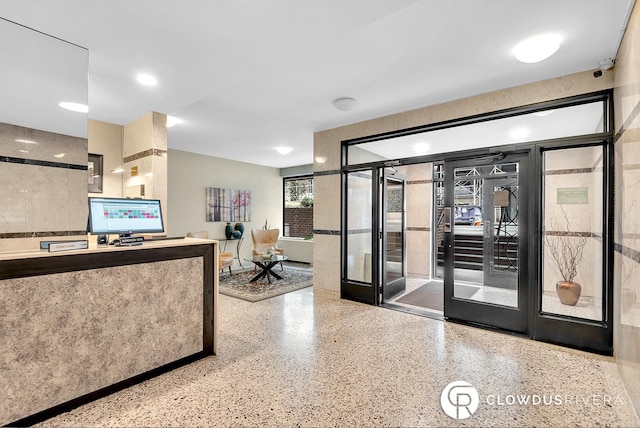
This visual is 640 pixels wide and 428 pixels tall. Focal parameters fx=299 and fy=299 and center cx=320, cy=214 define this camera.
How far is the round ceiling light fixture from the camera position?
363 cm

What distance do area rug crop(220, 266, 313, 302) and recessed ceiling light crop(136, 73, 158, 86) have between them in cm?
311

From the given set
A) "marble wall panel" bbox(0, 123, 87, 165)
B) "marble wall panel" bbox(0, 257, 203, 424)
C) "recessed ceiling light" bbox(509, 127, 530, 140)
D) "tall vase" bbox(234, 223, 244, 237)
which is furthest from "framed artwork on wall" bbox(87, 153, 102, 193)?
"recessed ceiling light" bbox(509, 127, 530, 140)

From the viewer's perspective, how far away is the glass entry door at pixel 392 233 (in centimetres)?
453

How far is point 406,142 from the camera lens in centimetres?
432

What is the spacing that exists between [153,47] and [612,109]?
416 centimetres

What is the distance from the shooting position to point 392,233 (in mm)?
4789

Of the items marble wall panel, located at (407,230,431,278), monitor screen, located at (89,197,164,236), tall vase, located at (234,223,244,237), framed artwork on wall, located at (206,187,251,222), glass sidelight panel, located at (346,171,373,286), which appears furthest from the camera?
tall vase, located at (234,223,244,237)

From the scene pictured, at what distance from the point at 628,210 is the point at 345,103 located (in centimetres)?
280

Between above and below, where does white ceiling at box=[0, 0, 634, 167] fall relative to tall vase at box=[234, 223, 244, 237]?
above

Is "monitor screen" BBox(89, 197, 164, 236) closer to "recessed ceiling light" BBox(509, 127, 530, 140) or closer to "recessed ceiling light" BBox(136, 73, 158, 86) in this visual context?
"recessed ceiling light" BBox(136, 73, 158, 86)

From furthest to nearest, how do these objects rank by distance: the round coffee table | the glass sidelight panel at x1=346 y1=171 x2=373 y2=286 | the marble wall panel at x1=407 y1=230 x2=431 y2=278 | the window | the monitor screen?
the window → the marble wall panel at x1=407 y1=230 x2=431 y2=278 → the round coffee table → the glass sidelight panel at x1=346 y1=171 x2=373 y2=286 → the monitor screen

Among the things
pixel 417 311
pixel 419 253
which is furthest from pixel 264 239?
pixel 417 311

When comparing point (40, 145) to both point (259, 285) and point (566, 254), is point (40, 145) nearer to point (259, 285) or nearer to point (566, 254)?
point (259, 285)

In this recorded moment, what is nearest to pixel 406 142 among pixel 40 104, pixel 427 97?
pixel 427 97
